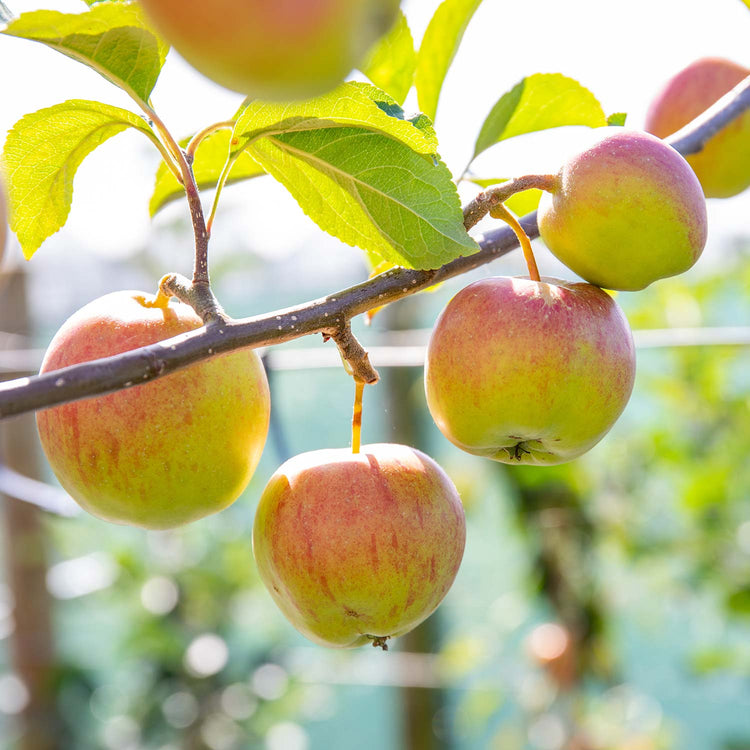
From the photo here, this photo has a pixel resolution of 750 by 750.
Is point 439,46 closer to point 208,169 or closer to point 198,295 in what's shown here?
point 208,169

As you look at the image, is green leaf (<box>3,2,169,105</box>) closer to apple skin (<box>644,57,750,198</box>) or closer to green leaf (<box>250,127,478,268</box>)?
green leaf (<box>250,127,478,268</box>)

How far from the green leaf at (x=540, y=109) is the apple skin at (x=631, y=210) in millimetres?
143

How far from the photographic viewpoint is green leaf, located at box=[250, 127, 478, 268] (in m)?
A: 0.32

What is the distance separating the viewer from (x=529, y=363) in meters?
0.33

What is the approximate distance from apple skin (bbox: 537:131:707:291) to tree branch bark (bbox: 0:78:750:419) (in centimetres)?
7

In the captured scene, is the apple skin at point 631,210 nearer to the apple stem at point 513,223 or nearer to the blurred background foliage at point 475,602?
the apple stem at point 513,223

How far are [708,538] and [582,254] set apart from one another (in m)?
1.11

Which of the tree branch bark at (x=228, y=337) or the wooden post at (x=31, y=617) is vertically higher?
the tree branch bark at (x=228, y=337)

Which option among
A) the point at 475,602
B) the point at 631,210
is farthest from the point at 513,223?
the point at 475,602

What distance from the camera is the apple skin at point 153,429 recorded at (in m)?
0.34

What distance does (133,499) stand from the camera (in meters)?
0.35

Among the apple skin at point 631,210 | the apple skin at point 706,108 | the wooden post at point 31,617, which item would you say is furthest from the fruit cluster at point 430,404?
the wooden post at point 31,617

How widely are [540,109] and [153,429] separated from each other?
291mm

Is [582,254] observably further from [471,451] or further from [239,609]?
[239,609]
